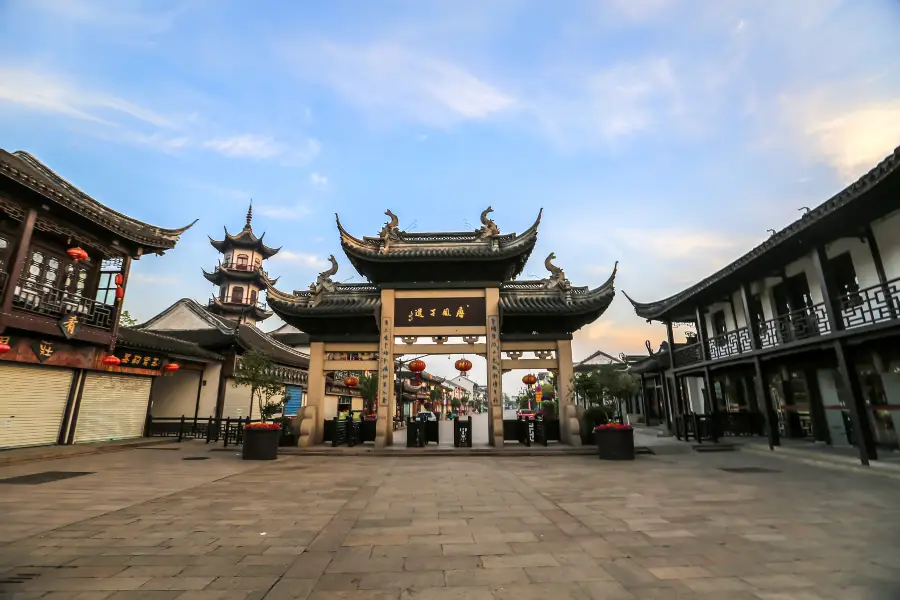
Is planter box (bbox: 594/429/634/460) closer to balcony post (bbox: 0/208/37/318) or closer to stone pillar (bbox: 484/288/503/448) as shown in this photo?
stone pillar (bbox: 484/288/503/448)

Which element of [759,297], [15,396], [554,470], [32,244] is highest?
[32,244]

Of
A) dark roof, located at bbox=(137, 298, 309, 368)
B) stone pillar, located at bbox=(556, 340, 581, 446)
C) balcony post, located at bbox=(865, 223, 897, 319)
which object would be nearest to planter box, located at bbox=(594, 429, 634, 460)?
stone pillar, located at bbox=(556, 340, 581, 446)

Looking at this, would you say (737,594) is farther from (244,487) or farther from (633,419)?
(633,419)

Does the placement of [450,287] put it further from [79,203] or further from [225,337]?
[225,337]

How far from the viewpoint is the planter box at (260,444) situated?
1191cm

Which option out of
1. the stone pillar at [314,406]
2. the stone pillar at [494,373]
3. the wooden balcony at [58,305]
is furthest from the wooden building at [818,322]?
the wooden balcony at [58,305]

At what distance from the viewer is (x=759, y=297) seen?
48.6 feet

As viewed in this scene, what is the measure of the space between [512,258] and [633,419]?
20.6 metres

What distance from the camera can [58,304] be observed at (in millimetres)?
12906

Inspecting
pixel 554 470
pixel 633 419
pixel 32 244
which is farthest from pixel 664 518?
pixel 633 419

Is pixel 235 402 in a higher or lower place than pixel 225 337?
lower

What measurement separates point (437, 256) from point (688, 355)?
12.0 m

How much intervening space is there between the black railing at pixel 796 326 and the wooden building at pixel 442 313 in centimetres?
498

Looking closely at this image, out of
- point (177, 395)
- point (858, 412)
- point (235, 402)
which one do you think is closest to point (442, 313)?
point (858, 412)
